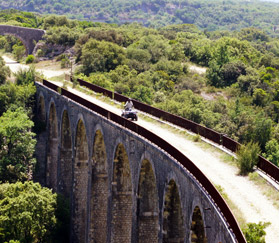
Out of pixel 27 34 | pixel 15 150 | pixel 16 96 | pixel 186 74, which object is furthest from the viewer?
pixel 27 34

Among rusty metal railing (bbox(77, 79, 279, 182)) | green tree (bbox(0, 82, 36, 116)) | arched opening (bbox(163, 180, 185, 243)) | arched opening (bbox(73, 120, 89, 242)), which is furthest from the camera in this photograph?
green tree (bbox(0, 82, 36, 116))

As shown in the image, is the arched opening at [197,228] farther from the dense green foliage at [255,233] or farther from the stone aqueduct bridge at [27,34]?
the stone aqueduct bridge at [27,34]

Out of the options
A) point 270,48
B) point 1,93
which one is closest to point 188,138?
point 1,93

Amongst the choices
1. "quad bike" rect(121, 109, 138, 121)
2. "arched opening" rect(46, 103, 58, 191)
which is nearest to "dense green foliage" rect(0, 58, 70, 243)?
"arched opening" rect(46, 103, 58, 191)

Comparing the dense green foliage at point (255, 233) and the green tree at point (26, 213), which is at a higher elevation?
the dense green foliage at point (255, 233)

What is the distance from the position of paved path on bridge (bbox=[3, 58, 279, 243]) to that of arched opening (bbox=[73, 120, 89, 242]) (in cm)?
1253

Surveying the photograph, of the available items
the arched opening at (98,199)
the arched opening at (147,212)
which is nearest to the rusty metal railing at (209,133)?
the arched opening at (147,212)

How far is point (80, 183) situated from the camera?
43.2m

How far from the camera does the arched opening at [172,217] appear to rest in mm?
24641

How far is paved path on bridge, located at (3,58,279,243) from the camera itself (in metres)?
19.3

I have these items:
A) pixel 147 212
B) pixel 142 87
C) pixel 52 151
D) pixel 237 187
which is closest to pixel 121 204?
pixel 147 212

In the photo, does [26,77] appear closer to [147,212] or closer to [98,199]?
[98,199]

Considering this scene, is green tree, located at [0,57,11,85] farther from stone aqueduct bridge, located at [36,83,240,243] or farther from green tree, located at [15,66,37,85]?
stone aqueduct bridge, located at [36,83,240,243]

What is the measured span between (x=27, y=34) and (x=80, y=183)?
58.7 meters
